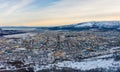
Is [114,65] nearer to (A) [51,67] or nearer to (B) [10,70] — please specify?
(A) [51,67]

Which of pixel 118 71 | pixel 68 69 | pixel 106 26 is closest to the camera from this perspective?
pixel 118 71

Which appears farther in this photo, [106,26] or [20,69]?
[106,26]

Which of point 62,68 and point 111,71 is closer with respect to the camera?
point 111,71

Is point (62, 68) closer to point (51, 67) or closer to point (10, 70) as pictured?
point (51, 67)

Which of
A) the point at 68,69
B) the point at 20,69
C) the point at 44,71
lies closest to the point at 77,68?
the point at 68,69

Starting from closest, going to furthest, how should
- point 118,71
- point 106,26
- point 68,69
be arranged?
point 118,71
point 68,69
point 106,26

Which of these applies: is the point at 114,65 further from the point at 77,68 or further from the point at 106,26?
the point at 106,26

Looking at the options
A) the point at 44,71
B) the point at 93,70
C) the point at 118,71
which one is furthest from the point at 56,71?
the point at 118,71

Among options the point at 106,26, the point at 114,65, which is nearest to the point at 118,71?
the point at 114,65
